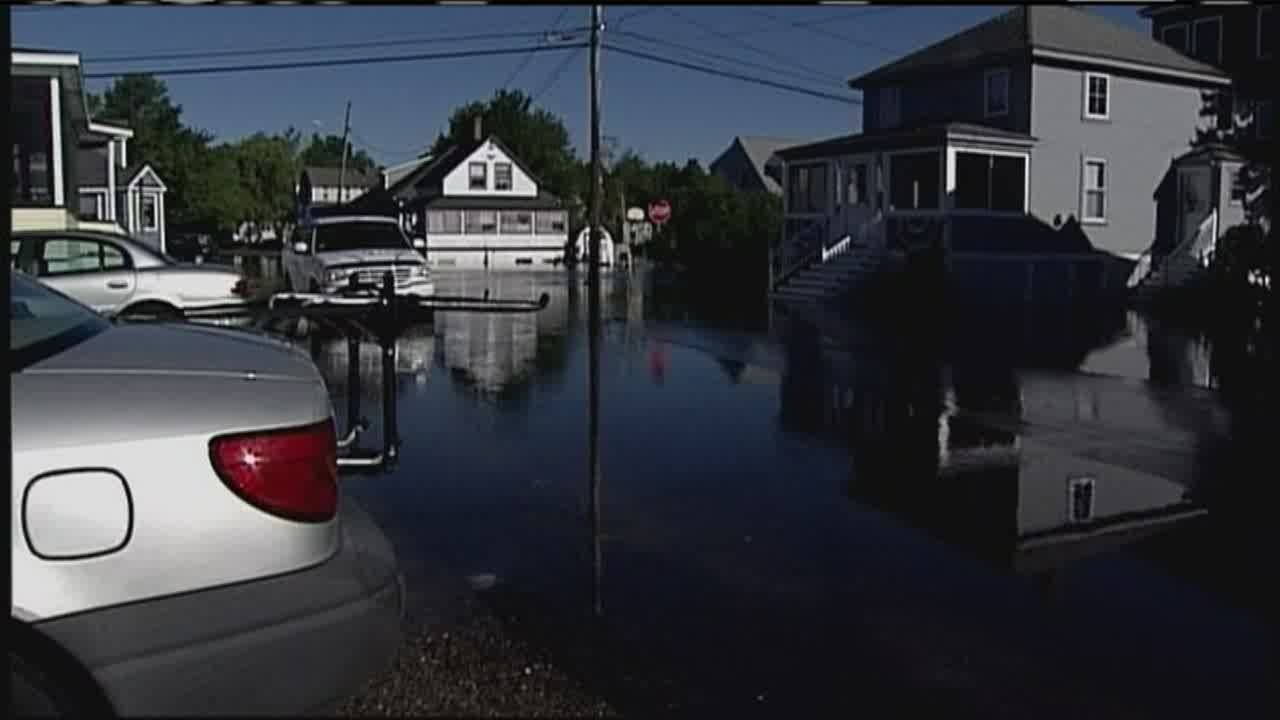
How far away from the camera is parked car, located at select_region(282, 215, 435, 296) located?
20.2 metres

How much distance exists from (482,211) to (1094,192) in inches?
1257

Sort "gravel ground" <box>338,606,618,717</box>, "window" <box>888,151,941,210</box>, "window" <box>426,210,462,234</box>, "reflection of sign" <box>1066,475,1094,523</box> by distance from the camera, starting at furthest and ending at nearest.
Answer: "window" <box>426,210,462,234</box> < "window" <box>888,151,941,210</box> < "reflection of sign" <box>1066,475,1094,523</box> < "gravel ground" <box>338,606,618,717</box>

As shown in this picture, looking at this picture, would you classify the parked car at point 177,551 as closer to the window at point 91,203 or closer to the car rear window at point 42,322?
the car rear window at point 42,322

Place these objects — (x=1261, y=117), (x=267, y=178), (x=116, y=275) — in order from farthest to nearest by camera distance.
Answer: (x=267, y=178), (x=1261, y=117), (x=116, y=275)

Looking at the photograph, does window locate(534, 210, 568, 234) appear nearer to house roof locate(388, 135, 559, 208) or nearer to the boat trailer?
house roof locate(388, 135, 559, 208)

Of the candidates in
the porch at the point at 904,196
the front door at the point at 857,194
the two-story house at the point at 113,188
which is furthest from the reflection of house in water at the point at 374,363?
the front door at the point at 857,194

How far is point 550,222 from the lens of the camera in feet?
188

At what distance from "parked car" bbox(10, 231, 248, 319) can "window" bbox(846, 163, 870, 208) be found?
18.3m

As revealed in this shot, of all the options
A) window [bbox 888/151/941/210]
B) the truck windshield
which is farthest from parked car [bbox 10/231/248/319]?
window [bbox 888/151/941/210]

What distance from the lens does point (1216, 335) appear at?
1986 cm

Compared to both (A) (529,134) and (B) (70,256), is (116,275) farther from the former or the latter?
(A) (529,134)

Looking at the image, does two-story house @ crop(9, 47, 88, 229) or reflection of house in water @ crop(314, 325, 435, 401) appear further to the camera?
two-story house @ crop(9, 47, 88, 229)

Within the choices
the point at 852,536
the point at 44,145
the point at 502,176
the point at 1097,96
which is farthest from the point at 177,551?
the point at 502,176

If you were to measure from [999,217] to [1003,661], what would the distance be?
2385 cm
